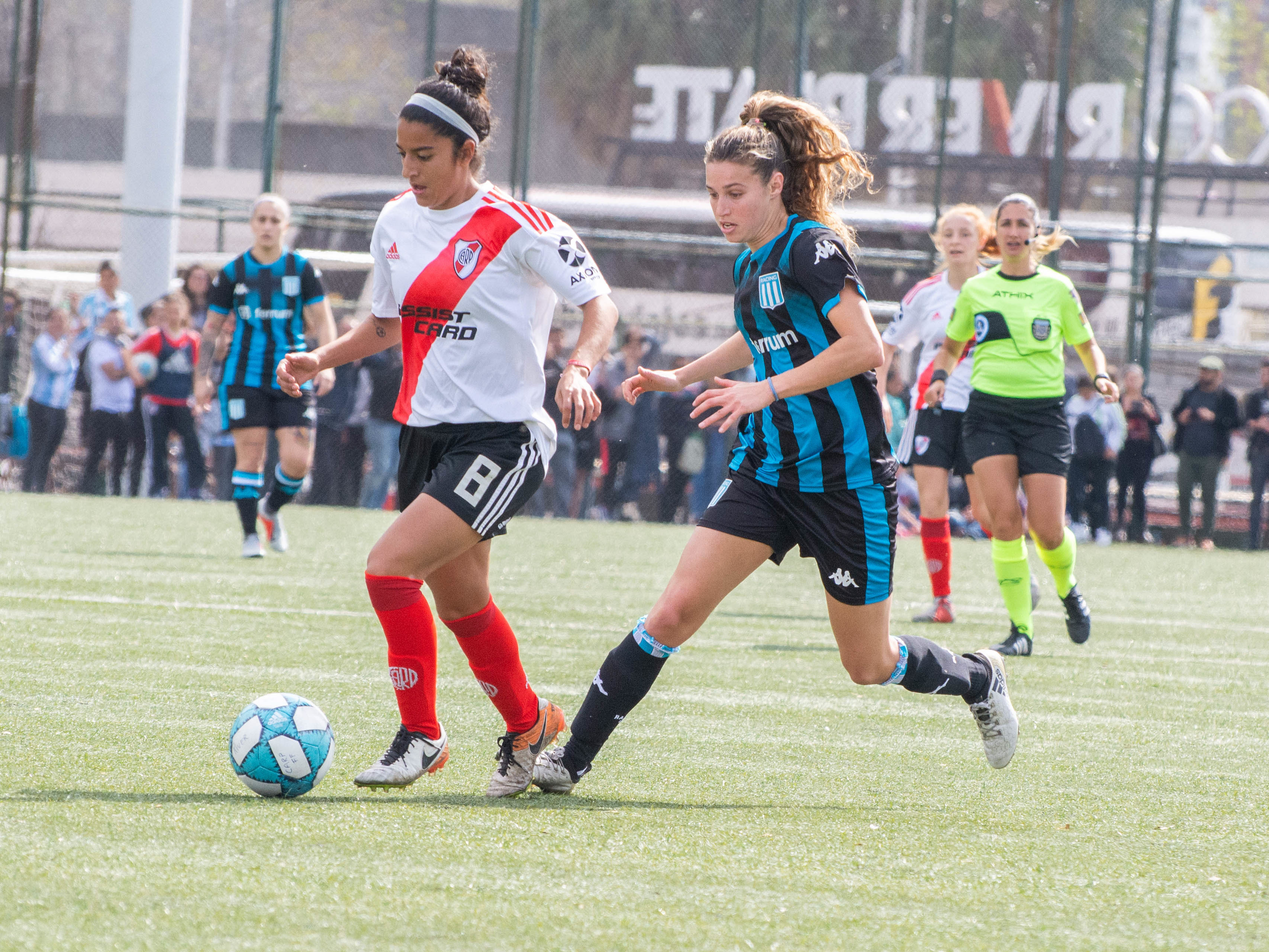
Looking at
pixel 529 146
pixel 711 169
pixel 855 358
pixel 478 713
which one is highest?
pixel 529 146

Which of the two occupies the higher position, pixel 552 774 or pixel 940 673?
pixel 940 673

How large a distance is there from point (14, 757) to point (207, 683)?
55.8 inches

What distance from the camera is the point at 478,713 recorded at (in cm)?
549

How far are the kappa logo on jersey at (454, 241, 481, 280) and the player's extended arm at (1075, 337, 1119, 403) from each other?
3.76 meters

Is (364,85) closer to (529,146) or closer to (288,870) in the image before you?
(529,146)

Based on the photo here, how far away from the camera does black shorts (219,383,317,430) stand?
9969 millimetres

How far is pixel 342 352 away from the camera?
448 cm

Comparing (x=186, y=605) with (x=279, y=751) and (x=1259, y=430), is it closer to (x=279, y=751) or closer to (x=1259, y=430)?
(x=279, y=751)

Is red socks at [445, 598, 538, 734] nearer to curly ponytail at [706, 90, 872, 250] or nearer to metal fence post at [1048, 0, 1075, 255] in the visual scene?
curly ponytail at [706, 90, 872, 250]

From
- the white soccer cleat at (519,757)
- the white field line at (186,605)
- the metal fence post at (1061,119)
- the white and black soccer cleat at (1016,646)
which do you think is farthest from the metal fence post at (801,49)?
the white soccer cleat at (519,757)

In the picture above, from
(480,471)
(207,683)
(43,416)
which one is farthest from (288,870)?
(43,416)

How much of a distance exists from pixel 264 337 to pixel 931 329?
4.02 meters

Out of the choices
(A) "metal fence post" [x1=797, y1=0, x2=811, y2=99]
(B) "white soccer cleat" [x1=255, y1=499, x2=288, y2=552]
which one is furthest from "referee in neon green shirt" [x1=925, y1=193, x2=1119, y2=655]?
(A) "metal fence post" [x1=797, y1=0, x2=811, y2=99]

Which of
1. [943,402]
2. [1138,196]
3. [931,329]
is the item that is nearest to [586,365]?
[943,402]
